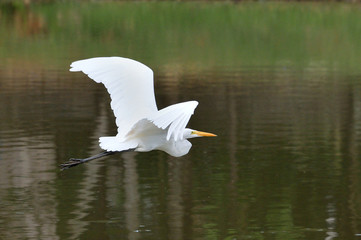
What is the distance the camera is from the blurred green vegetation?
74.1ft

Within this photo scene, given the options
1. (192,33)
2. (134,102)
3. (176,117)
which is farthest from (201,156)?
(192,33)

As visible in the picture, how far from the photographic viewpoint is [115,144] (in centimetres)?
759

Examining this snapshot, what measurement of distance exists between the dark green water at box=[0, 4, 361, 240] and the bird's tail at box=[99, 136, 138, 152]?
0.73 metres

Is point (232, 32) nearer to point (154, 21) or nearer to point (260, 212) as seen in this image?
point (154, 21)

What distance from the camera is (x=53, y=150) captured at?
11.7m

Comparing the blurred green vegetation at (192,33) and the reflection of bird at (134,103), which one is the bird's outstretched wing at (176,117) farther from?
the blurred green vegetation at (192,33)

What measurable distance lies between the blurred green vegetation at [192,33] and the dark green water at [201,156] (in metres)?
0.20

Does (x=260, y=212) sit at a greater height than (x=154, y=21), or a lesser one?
lesser

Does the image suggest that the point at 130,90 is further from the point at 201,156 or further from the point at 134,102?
the point at 201,156

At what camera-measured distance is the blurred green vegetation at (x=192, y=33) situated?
74.1 feet

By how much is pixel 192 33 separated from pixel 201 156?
16.3 metres

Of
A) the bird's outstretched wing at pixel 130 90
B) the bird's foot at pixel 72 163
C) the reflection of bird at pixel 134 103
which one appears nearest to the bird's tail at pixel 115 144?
the reflection of bird at pixel 134 103

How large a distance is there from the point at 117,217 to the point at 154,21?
21.0m

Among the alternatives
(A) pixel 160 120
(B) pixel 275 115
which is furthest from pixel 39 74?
(A) pixel 160 120
